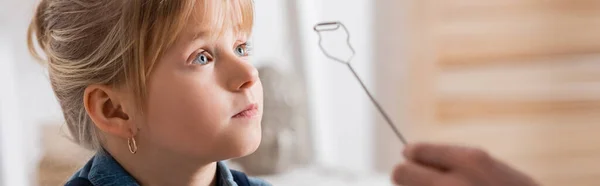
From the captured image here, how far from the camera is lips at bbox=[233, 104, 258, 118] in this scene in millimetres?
699

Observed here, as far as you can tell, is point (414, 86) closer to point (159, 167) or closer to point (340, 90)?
point (340, 90)

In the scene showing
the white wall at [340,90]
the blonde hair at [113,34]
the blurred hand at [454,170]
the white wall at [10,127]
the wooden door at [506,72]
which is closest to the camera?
the blurred hand at [454,170]

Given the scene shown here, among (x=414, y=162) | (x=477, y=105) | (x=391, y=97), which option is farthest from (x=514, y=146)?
(x=414, y=162)

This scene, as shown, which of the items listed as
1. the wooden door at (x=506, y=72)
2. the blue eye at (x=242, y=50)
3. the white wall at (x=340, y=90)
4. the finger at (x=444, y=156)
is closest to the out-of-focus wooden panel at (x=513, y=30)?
the wooden door at (x=506, y=72)

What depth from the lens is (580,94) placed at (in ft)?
5.66

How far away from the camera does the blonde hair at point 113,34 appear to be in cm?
68

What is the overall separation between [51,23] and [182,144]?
174 mm

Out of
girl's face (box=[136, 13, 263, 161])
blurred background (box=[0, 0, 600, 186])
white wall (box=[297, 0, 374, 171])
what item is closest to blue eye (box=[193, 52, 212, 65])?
girl's face (box=[136, 13, 263, 161])

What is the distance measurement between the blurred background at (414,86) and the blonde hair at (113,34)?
622 millimetres

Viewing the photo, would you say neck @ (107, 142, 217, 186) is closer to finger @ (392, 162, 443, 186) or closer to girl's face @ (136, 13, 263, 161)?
girl's face @ (136, 13, 263, 161)

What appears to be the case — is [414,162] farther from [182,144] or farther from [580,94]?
[580,94]

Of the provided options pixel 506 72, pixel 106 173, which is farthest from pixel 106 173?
pixel 506 72

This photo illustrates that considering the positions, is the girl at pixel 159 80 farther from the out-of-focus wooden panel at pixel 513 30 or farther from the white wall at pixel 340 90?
the out-of-focus wooden panel at pixel 513 30

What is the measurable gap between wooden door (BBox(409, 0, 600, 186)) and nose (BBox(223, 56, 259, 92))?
3.16 ft
